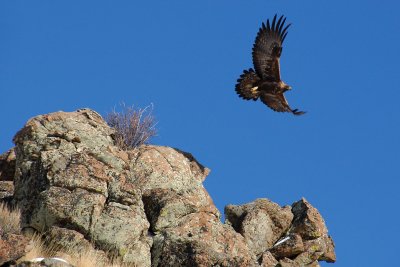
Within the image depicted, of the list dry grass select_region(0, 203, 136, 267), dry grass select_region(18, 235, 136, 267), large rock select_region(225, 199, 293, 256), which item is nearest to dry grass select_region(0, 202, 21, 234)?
dry grass select_region(0, 203, 136, 267)

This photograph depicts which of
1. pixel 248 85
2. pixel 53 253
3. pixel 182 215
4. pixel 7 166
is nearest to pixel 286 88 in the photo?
pixel 248 85

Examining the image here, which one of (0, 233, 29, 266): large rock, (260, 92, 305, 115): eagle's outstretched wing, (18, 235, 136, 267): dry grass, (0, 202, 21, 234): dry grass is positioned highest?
(260, 92, 305, 115): eagle's outstretched wing

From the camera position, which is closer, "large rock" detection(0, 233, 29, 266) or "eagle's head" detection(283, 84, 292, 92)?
"large rock" detection(0, 233, 29, 266)

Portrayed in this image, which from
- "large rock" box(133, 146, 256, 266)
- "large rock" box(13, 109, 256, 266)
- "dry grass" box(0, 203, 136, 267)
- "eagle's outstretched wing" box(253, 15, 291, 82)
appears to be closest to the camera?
"dry grass" box(0, 203, 136, 267)

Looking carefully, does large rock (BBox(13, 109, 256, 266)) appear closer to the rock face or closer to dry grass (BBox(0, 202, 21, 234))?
the rock face

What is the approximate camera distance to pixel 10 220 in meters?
14.6

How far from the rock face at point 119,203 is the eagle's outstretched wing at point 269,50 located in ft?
17.6

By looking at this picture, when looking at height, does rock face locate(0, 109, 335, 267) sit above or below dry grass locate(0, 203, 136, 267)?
above

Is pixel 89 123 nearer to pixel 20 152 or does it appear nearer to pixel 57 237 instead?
pixel 20 152

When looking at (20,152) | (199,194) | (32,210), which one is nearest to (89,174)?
(32,210)

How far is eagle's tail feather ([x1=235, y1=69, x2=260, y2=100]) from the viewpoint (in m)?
23.5

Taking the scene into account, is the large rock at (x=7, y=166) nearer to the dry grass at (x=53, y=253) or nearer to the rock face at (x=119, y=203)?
the rock face at (x=119, y=203)

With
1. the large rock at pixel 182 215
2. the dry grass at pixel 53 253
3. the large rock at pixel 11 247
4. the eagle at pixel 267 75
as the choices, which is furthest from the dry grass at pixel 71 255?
the eagle at pixel 267 75

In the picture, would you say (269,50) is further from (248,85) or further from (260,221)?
(260,221)
